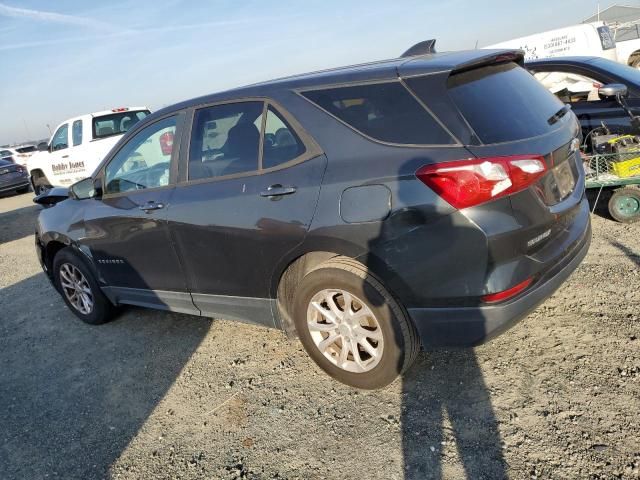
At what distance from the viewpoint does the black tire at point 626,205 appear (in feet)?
15.9

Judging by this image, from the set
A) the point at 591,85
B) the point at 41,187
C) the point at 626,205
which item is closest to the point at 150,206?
the point at 626,205

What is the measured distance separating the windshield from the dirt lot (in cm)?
236

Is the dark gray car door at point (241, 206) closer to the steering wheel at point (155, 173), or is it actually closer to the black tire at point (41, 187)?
the steering wheel at point (155, 173)

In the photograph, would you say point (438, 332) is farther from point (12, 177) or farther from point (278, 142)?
point (12, 177)

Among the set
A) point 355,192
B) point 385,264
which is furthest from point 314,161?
point 385,264

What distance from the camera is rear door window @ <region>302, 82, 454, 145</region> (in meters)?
2.40

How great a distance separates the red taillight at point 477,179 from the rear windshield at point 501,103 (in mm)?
142

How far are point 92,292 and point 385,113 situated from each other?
3160 millimetres

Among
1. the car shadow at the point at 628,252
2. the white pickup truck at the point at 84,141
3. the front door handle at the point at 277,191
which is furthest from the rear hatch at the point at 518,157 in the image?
the white pickup truck at the point at 84,141

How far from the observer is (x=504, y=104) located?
2578 mm

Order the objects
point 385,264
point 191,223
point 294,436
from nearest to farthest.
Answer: point 385,264
point 294,436
point 191,223

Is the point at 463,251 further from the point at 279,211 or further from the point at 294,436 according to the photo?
the point at 294,436

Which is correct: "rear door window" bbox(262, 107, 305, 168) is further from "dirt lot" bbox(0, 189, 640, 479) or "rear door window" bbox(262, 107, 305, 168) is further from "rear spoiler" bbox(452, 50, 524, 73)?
"dirt lot" bbox(0, 189, 640, 479)

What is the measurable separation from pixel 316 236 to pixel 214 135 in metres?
1.13
